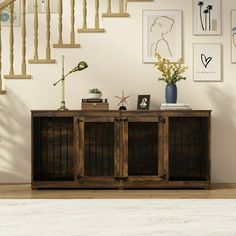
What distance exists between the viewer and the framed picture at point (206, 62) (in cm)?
605

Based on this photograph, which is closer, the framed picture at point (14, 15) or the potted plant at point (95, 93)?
the potted plant at point (95, 93)

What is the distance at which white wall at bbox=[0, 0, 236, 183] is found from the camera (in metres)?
5.99

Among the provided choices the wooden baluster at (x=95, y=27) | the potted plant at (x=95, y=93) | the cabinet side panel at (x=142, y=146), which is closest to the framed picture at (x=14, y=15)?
the wooden baluster at (x=95, y=27)

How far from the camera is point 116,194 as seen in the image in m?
5.18

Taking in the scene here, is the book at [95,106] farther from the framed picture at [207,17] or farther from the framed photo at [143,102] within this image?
the framed picture at [207,17]

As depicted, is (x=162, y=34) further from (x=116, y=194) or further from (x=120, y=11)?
(x=116, y=194)

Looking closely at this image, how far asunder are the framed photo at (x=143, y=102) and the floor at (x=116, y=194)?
0.86 meters

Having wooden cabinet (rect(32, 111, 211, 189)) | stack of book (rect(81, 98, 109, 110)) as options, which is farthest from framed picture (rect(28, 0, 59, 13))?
wooden cabinet (rect(32, 111, 211, 189))

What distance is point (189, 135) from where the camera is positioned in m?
5.59

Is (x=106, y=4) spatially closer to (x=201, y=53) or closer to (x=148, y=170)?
(x=201, y=53)

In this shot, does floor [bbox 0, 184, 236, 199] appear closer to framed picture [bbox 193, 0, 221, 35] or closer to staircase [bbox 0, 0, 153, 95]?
staircase [bbox 0, 0, 153, 95]
